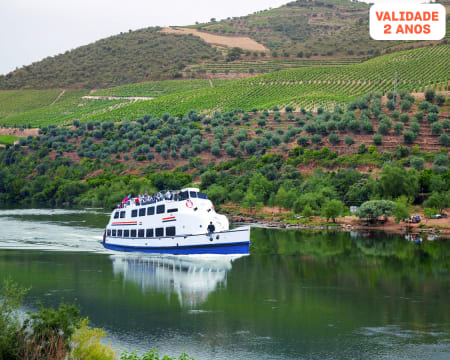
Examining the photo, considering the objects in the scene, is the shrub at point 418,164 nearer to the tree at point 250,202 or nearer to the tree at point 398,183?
the tree at point 398,183

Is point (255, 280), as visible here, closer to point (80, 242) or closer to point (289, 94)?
point (80, 242)

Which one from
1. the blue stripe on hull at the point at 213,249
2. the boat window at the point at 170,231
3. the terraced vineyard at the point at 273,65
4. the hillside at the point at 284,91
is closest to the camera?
the blue stripe on hull at the point at 213,249

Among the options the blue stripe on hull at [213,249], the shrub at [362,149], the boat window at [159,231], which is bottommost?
the blue stripe on hull at [213,249]

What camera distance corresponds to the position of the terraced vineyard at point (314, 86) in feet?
427

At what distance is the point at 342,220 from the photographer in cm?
7638

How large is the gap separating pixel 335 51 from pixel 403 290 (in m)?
164

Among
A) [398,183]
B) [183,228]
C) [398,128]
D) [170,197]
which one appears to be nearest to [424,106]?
[398,128]

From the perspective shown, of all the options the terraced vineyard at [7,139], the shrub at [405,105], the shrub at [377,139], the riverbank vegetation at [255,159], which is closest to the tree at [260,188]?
the riverbank vegetation at [255,159]

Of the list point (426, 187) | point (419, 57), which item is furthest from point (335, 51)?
point (426, 187)

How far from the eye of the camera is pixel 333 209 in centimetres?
7431

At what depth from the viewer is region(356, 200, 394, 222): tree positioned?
71.5m

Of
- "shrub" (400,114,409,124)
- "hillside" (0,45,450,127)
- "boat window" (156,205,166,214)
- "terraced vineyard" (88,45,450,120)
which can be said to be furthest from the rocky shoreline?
"terraced vineyard" (88,45,450,120)

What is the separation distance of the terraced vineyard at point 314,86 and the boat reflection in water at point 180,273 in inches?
3040

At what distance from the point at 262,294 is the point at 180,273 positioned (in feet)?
31.9
